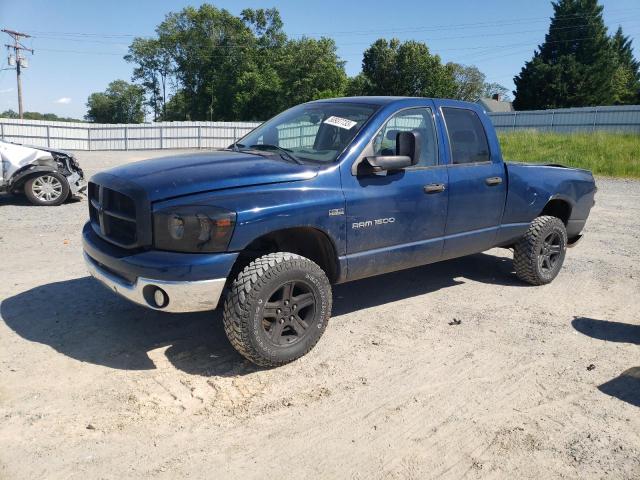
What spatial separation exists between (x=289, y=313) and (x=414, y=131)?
1886 millimetres

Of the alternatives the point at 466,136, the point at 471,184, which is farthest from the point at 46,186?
the point at 471,184

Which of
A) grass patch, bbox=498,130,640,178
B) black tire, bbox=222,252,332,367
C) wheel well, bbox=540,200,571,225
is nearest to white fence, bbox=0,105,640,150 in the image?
grass patch, bbox=498,130,640,178

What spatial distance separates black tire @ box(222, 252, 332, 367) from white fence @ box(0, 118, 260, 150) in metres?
26.3

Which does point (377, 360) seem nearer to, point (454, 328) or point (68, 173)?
point (454, 328)

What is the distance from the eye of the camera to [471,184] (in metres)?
5.00

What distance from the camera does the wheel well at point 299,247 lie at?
4.02 meters

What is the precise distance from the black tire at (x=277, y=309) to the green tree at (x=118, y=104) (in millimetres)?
77079

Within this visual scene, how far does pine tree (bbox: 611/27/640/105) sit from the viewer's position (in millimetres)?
56000

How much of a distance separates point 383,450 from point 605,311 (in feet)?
11.2

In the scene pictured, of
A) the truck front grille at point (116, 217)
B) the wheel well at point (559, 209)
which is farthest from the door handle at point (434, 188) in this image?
the truck front grille at point (116, 217)

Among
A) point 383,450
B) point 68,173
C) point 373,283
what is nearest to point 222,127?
point 68,173

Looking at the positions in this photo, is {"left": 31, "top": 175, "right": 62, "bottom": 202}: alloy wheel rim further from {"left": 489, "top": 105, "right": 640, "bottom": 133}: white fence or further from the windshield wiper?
{"left": 489, "top": 105, "right": 640, "bottom": 133}: white fence

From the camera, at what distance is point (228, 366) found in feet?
12.9

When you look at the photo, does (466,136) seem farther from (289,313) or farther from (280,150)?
(289,313)
